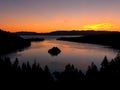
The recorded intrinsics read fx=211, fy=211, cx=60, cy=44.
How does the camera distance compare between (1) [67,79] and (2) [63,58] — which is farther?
(2) [63,58]

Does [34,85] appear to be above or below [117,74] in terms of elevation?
below

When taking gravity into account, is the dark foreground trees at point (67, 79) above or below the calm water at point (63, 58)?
above

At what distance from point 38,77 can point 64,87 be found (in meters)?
4.90

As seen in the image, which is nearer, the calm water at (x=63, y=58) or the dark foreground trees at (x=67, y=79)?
the dark foreground trees at (x=67, y=79)

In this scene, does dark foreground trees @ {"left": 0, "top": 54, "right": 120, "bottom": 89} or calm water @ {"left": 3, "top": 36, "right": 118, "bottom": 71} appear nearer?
dark foreground trees @ {"left": 0, "top": 54, "right": 120, "bottom": 89}

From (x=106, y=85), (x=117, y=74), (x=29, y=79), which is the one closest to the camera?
(x=106, y=85)

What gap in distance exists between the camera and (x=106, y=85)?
2569cm

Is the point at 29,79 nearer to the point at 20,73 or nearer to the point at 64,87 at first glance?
the point at 20,73

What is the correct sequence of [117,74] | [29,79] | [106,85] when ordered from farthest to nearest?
[29,79], [117,74], [106,85]

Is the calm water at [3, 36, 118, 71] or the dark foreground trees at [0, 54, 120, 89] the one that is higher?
the dark foreground trees at [0, 54, 120, 89]

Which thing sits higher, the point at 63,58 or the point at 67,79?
the point at 67,79

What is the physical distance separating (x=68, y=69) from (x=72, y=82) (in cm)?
293

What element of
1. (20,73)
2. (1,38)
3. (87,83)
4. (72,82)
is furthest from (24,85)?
(1,38)

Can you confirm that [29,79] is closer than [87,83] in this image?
No
